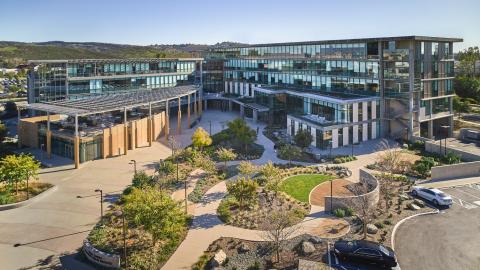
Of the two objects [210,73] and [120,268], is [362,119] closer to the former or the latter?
[120,268]

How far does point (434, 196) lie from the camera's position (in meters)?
32.8

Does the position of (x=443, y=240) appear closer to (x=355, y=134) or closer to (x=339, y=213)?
(x=339, y=213)

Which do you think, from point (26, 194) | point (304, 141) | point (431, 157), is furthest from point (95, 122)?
point (431, 157)

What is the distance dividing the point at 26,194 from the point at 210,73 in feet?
202

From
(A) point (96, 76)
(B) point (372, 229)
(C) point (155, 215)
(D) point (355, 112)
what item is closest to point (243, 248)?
(C) point (155, 215)

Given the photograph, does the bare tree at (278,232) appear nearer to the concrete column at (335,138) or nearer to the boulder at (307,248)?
the boulder at (307,248)

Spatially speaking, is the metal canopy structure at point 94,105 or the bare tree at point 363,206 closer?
the bare tree at point 363,206

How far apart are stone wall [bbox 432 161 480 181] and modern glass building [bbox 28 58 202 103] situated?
173ft

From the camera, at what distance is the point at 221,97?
8906cm

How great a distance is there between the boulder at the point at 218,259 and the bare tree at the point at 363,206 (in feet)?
31.7

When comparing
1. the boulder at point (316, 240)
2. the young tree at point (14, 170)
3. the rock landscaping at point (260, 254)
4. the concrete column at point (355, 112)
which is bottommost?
the rock landscaping at point (260, 254)

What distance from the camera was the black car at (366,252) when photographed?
2319 cm

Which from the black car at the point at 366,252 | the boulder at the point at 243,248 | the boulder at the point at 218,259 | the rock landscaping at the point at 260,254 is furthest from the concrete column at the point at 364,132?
the boulder at the point at 218,259

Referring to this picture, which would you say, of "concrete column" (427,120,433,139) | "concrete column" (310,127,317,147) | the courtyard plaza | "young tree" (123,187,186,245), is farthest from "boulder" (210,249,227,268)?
"concrete column" (427,120,433,139)
